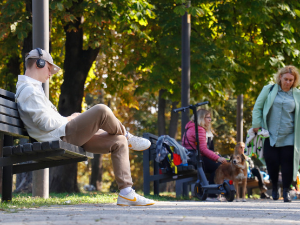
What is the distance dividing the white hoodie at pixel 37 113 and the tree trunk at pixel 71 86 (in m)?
6.72

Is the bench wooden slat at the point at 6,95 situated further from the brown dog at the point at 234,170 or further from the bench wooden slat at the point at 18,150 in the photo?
the brown dog at the point at 234,170

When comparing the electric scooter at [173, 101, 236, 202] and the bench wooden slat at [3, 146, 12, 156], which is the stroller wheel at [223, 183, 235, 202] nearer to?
the electric scooter at [173, 101, 236, 202]

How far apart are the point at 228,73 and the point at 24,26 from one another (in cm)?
585

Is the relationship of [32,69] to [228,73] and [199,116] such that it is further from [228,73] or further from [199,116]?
[228,73]

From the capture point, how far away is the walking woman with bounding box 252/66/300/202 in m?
8.22

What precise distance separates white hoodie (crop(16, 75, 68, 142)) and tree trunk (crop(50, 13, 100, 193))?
6.72 meters

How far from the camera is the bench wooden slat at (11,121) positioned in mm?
5109

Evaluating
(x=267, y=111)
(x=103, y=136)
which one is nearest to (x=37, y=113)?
(x=103, y=136)

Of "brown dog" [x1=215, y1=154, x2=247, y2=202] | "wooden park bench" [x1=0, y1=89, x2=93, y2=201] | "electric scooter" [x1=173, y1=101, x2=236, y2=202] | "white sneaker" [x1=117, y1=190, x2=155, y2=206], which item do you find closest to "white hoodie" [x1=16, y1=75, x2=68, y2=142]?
"wooden park bench" [x1=0, y1=89, x2=93, y2=201]

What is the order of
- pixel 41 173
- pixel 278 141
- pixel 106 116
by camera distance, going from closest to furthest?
pixel 106 116, pixel 41 173, pixel 278 141

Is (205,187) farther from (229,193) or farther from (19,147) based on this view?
(19,147)

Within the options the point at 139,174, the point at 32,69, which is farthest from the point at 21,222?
the point at 139,174

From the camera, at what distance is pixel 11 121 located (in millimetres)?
5262

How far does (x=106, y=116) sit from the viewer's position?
A: 5.42m
